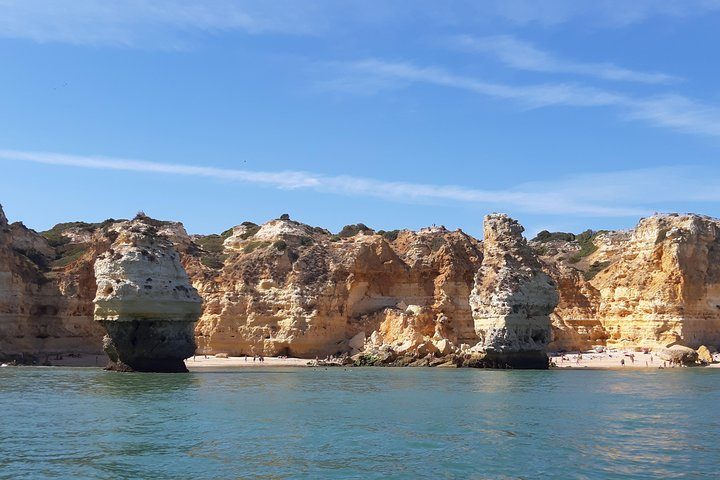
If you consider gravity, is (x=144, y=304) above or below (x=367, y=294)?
below

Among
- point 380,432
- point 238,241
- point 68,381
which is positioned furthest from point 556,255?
point 380,432

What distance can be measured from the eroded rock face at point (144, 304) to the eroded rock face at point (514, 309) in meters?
15.7

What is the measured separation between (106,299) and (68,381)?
461 cm

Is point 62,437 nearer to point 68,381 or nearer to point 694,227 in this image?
point 68,381

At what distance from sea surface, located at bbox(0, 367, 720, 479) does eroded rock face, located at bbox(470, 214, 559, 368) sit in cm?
917

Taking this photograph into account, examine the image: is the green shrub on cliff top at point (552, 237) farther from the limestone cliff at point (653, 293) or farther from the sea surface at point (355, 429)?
the sea surface at point (355, 429)

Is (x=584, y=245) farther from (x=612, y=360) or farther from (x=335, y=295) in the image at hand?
(x=335, y=295)

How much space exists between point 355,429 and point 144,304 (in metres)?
19.1

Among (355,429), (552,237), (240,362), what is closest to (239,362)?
(240,362)

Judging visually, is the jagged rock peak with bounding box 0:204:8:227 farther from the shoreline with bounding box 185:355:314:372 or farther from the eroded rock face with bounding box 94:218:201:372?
the eroded rock face with bounding box 94:218:201:372

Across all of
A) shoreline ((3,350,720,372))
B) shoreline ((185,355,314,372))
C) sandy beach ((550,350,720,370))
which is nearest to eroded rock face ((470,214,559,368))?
shoreline ((3,350,720,372))

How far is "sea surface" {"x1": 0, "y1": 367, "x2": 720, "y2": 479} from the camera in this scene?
15714 millimetres

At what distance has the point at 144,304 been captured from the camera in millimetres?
36969

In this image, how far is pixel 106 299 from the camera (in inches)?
1464
